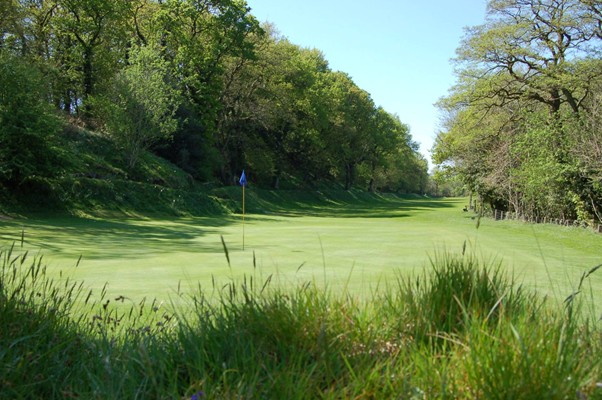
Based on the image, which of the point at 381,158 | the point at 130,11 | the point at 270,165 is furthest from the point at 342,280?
the point at 381,158

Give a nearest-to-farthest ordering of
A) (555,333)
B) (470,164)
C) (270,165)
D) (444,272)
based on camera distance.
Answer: (555,333) < (444,272) < (470,164) < (270,165)

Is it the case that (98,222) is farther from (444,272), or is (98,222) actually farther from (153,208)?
(444,272)

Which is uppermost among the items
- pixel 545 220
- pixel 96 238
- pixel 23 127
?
pixel 23 127

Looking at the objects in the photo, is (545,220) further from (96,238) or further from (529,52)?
(96,238)

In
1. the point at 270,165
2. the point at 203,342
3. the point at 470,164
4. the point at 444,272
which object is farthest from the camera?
the point at 270,165

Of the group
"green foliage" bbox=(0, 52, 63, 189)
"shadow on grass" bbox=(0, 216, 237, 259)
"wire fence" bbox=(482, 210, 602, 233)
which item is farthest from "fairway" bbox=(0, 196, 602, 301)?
"wire fence" bbox=(482, 210, 602, 233)

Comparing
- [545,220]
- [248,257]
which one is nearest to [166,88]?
[248,257]

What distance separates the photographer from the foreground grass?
259 centimetres

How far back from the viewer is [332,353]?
3270mm

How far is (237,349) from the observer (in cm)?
328

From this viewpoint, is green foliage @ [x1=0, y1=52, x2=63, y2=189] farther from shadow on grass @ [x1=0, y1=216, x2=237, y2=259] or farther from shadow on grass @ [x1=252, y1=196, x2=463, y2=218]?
shadow on grass @ [x1=252, y1=196, x2=463, y2=218]

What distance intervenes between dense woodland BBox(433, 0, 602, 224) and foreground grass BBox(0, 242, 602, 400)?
2463cm

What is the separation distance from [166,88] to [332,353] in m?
32.1

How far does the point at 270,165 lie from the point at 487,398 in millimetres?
50948
